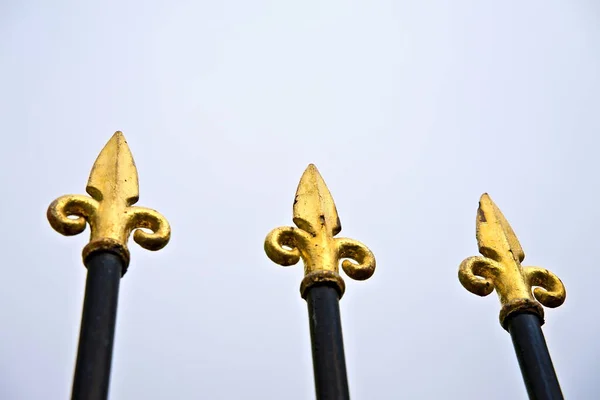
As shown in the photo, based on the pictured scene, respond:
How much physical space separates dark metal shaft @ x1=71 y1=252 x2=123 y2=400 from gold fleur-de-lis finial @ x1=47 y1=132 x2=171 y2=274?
0.21ft

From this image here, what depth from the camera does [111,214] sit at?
3773 millimetres

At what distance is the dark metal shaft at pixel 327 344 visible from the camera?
3514mm

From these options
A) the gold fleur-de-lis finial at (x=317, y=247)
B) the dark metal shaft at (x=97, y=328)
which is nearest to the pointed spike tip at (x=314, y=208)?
the gold fleur-de-lis finial at (x=317, y=247)

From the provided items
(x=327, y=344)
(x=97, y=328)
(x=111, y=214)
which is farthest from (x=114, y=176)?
(x=327, y=344)

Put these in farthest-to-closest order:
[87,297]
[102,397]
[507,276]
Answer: [507,276], [87,297], [102,397]

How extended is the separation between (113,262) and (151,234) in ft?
0.73

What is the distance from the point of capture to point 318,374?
3559mm

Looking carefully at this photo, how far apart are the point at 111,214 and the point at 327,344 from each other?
84cm

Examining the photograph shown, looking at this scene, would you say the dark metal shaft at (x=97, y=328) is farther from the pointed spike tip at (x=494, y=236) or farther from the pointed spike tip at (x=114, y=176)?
the pointed spike tip at (x=494, y=236)

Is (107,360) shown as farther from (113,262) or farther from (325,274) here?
(325,274)

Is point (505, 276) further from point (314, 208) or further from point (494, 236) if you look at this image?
point (314, 208)

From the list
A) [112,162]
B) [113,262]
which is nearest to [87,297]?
[113,262]

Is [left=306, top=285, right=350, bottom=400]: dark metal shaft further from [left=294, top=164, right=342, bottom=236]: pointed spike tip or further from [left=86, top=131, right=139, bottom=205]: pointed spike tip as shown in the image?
[left=86, top=131, right=139, bottom=205]: pointed spike tip

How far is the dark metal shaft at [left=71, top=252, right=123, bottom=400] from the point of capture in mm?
3270
